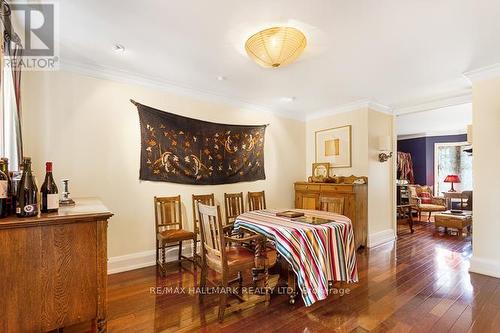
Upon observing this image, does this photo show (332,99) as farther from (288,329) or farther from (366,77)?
(288,329)

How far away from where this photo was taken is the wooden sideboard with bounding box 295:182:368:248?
3.85m

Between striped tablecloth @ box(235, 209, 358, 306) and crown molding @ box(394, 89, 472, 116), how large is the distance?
3086mm

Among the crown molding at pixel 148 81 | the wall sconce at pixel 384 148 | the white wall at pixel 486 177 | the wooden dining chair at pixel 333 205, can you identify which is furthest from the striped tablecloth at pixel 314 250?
the wall sconce at pixel 384 148

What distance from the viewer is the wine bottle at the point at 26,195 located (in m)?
1.28

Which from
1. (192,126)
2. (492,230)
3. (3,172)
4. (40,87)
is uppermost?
(40,87)

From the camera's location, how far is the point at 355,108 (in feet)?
14.2

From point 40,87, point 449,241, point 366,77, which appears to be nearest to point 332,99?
point 366,77

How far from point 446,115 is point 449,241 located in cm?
282

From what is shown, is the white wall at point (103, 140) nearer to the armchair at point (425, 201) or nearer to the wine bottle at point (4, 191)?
the wine bottle at point (4, 191)

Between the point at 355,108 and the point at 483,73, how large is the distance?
1650mm

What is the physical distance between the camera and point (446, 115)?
553 centimetres

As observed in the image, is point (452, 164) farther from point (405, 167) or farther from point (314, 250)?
point (314, 250)

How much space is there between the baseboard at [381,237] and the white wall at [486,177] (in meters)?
1.31

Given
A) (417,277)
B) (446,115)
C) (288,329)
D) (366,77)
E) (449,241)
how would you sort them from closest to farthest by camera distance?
(288,329) → (417,277) → (366,77) → (449,241) → (446,115)
